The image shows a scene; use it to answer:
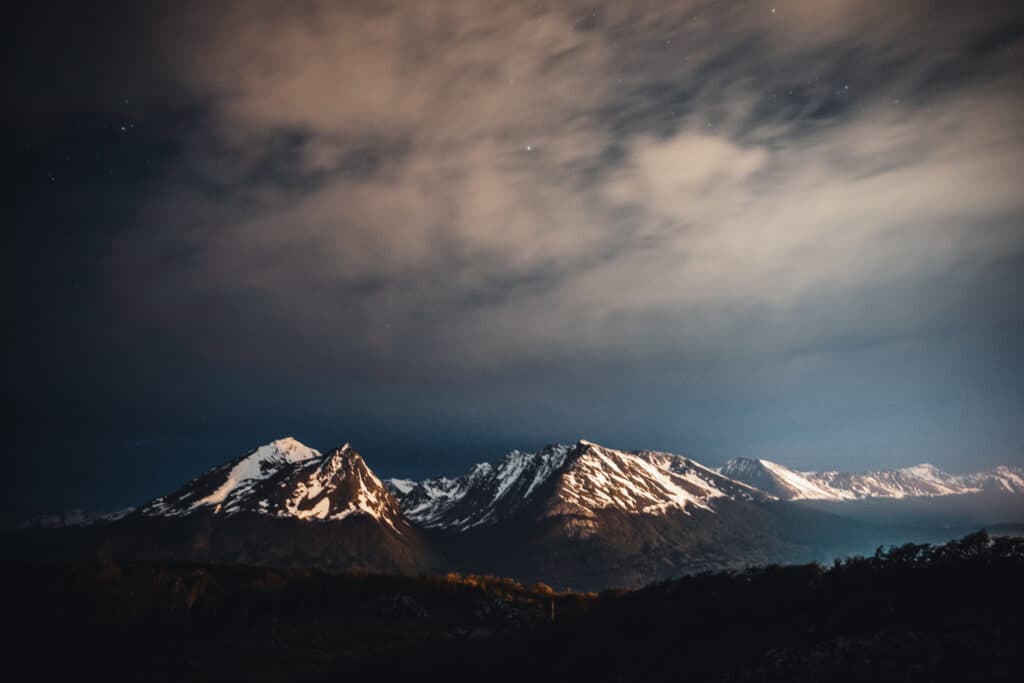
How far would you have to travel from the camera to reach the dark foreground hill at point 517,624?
19.2 metres

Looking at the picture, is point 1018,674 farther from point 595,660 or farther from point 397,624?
point 397,624

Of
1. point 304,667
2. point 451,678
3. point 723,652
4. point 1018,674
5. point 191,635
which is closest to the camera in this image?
point 1018,674

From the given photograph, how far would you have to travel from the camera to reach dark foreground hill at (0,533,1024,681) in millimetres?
19203

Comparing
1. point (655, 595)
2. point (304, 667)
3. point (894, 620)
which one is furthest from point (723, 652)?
point (304, 667)

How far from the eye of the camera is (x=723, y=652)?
2234cm

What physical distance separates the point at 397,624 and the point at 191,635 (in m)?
17.7

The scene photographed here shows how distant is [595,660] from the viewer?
27203 millimetres

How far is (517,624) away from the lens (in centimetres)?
5106

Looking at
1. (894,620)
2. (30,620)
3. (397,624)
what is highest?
(894,620)

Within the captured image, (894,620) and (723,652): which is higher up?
(894,620)

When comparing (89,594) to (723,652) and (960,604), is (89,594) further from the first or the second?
(960,604)

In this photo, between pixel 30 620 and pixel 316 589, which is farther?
Answer: pixel 316 589

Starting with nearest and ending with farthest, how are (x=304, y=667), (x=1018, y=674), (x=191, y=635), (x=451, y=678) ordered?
(x=1018, y=674) < (x=451, y=678) < (x=304, y=667) < (x=191, y=635)

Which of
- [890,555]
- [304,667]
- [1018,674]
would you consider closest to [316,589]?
[304,667]
